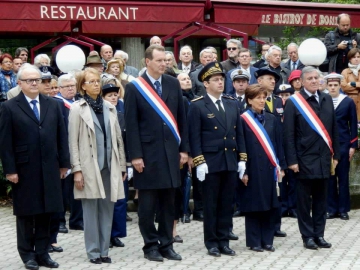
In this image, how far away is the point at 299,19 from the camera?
1889cm

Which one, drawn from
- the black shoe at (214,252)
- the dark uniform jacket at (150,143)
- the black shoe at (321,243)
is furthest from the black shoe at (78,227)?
the black shoe at (321,243)

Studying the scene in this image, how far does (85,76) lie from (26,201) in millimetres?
1495

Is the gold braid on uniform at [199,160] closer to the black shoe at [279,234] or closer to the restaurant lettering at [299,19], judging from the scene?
the black shoe at [279,234]

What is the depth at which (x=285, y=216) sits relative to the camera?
40.9 feet

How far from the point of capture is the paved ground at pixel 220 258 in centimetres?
931

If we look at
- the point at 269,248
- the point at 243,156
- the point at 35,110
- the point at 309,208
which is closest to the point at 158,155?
the point at 243,156

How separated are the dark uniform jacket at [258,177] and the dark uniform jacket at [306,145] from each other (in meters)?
0.19

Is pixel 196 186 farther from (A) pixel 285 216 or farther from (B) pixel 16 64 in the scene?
(B) pixel 16 64

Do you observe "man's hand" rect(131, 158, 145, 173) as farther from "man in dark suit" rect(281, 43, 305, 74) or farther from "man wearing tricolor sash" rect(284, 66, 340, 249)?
"man in dark suit" rect(281, 43, 305, 74)

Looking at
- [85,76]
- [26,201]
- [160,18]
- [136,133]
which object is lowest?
[26,201]

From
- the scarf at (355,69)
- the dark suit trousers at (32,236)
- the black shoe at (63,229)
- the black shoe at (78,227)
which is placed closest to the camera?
the dark suit trousers at (32,236)

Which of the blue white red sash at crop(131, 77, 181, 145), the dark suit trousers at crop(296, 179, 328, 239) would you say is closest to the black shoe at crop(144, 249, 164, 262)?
the blue white red sash at crop(131, 77, 181, 145)

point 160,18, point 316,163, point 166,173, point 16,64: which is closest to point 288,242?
point 316,163

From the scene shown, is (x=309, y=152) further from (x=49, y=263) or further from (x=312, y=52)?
(x=312, y=52)
